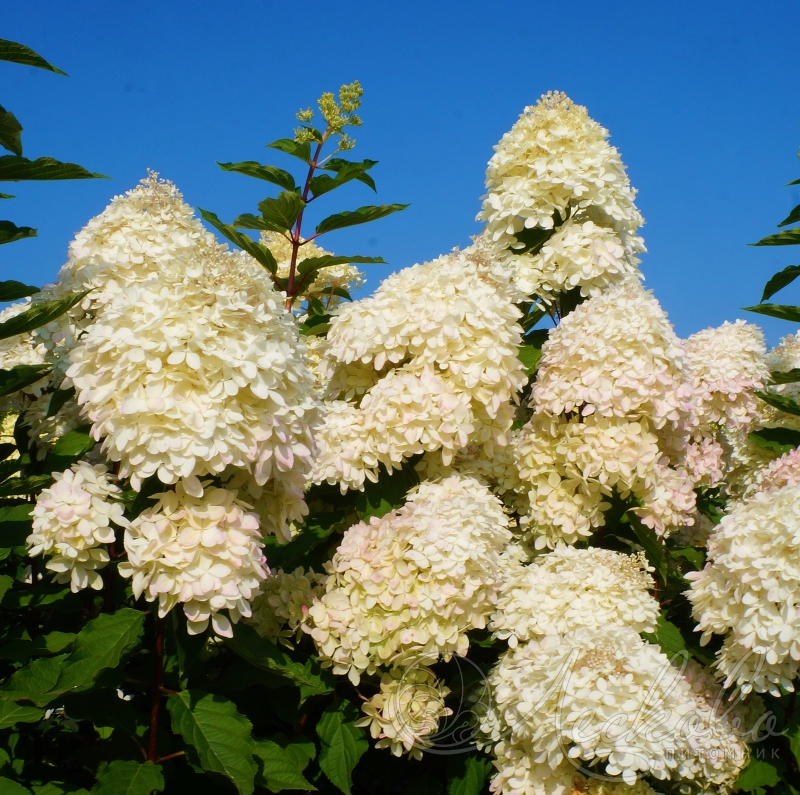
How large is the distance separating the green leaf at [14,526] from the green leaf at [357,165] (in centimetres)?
185

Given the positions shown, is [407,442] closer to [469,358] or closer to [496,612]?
[469,358]

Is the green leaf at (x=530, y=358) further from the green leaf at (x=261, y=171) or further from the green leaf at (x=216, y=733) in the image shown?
the green leaf at (x=216, y=733)

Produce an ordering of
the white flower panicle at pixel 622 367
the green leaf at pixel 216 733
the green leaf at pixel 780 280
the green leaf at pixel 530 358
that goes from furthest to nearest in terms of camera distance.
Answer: the green leaf at pixel 780 280 < the green leaf at pixel 530 358 < the white flower panicle at pixel 622 367 < the green leaf at pixel 216 733

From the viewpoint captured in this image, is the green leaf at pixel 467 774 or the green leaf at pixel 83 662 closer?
the green leaf at pixel 83 662

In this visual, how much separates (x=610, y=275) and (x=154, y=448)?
210 centimetres

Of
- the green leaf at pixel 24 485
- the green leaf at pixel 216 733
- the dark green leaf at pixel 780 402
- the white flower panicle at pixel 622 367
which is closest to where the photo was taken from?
the green leaf at pixel 216 733

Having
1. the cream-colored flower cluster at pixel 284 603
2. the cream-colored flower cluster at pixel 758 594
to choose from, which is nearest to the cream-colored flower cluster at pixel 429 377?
the cream-colored flower cluster at pixel 284 603

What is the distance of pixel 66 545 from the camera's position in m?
2.03

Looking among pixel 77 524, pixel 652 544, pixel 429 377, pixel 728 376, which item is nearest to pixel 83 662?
pixel 77 524

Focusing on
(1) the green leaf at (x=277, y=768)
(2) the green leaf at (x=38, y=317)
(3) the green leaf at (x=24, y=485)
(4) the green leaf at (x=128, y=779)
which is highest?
(2) the green leaf at (x=38, y=317)

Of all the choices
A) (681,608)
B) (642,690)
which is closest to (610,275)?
(681,608)

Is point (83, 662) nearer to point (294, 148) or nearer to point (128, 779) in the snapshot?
point (128, 779)

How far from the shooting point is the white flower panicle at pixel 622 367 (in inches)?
109

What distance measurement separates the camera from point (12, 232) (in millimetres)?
2562
